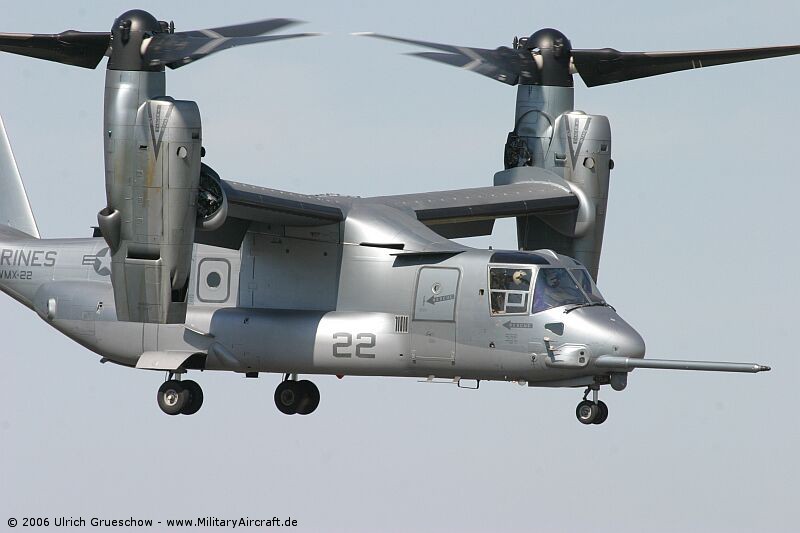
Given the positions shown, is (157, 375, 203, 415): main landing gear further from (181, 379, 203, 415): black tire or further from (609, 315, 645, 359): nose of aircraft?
(609, 315, 645, 359): nose of aircraft

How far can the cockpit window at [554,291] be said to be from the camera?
23.6 meters

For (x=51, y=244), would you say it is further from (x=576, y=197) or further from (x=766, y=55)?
(x=766, y=55)

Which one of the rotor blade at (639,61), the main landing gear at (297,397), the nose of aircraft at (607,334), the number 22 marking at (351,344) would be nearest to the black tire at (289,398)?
the main landing gear at (297,397)

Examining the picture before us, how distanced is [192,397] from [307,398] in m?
2.42

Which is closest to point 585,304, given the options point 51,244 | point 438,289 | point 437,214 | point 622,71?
point 438,289

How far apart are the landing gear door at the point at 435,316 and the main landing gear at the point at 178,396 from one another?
371 centimetres

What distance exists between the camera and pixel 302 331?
81.7 ft

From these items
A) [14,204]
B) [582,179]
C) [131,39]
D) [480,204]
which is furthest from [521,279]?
[14,204]

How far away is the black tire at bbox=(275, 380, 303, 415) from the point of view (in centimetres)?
2756

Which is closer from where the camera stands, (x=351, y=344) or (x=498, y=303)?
(x=498, y=303)

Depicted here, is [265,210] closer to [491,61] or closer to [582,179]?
[491,61]

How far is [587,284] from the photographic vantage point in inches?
950

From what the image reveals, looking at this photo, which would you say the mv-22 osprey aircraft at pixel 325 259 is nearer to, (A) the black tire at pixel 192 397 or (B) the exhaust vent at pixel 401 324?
(A) the black tire at pixel 192 397

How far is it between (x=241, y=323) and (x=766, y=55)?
953 cm
